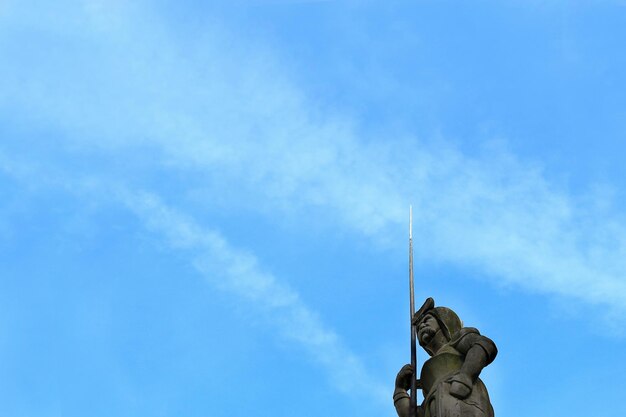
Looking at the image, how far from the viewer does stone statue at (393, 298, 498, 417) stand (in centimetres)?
1745

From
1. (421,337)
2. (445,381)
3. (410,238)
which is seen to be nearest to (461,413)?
(445,381)

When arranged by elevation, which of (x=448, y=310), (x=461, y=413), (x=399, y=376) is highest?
Answer: (x=448, y=310)

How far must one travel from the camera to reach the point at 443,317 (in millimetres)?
19219

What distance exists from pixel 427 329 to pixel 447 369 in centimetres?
107

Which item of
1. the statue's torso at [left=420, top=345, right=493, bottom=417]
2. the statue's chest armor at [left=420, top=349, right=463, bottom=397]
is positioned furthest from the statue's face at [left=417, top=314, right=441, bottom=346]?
the statue's chest armor at [left=420, top=349, right=463, bottom=397]

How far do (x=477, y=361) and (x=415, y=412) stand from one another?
131 cm

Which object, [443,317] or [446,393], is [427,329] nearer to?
[443,317]

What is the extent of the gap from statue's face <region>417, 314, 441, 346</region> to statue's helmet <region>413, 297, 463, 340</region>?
0.23 ft

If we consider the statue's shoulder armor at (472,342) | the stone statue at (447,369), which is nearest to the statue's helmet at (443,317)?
the stone statue at (447,369)

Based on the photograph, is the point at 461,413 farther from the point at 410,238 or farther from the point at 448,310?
the point at 410,238

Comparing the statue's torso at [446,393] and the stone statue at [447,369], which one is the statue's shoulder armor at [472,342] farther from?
the statue's torso at [446,393]

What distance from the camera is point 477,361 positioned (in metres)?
17.9

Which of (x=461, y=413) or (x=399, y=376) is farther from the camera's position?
(x=399, y=376)

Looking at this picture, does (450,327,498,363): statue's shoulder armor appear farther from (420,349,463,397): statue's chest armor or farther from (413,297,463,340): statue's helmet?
(413,297,463,340): statue's helmet
